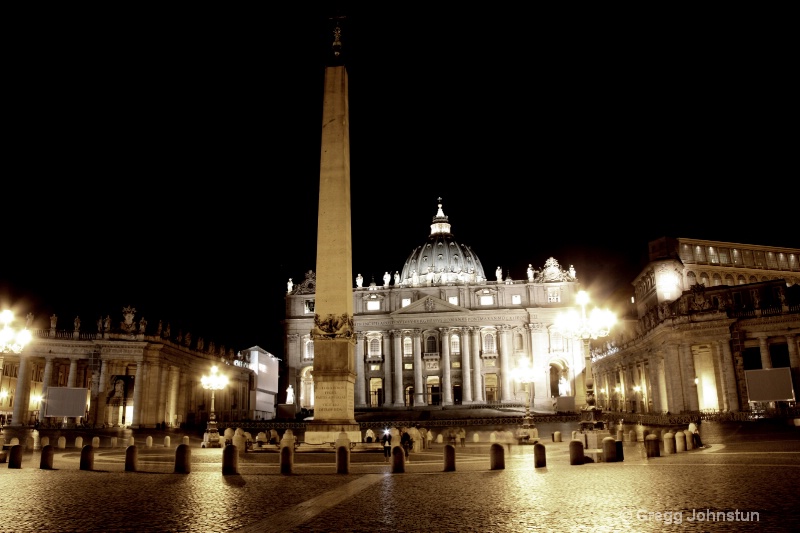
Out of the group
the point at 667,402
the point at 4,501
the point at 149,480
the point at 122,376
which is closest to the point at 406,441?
the point at 149,480

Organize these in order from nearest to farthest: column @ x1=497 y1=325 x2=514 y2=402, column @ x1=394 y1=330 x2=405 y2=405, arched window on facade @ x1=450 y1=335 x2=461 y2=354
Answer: column @ x1=497 y1=325 x2=514 y2=402 < column @ x1=394 y1=330 x2=405 y2=405 < arched window on facade @ x1=450 y1=335 x2=461 y2=354

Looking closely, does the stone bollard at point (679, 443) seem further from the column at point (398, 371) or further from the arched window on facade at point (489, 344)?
the arched window on facade at point (489, 344)

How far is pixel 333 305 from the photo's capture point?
20906mm

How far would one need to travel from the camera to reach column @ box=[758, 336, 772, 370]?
4441 cm

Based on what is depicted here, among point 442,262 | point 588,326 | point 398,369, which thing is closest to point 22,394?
point 398,369

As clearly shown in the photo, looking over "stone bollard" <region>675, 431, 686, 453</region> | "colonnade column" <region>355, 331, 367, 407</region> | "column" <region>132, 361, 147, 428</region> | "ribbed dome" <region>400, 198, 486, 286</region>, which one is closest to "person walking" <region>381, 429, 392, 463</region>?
"stone bollard" <region>675, 431, 686, 453</region>

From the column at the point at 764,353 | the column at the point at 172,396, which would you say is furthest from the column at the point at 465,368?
the column at the point at 764,353

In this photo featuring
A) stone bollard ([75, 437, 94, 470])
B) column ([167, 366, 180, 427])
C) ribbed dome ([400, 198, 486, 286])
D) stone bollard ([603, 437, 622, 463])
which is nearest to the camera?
stone bollard ([75, 437, 94, 470])

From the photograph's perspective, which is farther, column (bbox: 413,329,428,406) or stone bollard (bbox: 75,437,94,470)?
column (bbox: 413,329,428,406)

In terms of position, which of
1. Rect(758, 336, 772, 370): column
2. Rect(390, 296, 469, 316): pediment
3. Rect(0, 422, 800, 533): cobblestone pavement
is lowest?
Rect(0, 422, 800, 533): cobblestone pavement

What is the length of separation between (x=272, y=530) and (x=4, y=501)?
5.66m

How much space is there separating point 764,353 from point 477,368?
1640 inches

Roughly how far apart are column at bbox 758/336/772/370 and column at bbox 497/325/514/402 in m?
39.4

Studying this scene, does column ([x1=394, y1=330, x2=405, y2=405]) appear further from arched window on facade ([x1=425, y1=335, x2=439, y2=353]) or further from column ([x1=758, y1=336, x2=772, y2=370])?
column ([x1=758, y1=336, x2=772, y2=370])
